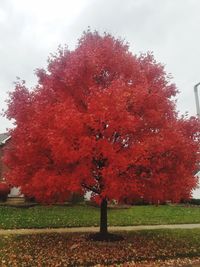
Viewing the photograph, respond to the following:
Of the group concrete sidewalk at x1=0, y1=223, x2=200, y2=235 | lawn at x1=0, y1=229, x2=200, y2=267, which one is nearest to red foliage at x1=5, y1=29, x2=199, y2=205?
lawn at x1=0, y1=229, x2=200, y2=267

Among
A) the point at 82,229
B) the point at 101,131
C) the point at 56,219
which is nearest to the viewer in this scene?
the point at 101,131

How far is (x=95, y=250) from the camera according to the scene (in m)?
→ 15.7

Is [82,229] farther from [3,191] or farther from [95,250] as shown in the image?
[3,191]

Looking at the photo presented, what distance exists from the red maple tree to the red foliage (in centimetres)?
4

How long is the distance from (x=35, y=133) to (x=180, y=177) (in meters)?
5.54

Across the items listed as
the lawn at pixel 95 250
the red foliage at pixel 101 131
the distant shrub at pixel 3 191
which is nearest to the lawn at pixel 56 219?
the lawn at pixel 95 250

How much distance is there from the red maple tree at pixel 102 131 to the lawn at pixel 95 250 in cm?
185

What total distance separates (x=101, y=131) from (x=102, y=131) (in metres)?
0.04

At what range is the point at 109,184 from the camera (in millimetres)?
14703

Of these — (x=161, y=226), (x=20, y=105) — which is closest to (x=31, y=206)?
(x=161, y=226)

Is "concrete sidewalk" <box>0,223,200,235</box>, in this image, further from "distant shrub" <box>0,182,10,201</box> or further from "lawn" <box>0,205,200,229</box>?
"distant shrub" <box>0,182,10,201</box>

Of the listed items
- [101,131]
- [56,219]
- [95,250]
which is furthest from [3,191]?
[101,131]

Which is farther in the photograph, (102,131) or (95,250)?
(95,250)

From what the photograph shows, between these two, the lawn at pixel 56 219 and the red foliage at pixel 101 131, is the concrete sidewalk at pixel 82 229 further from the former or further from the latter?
the red foliage at pixel 101 131
